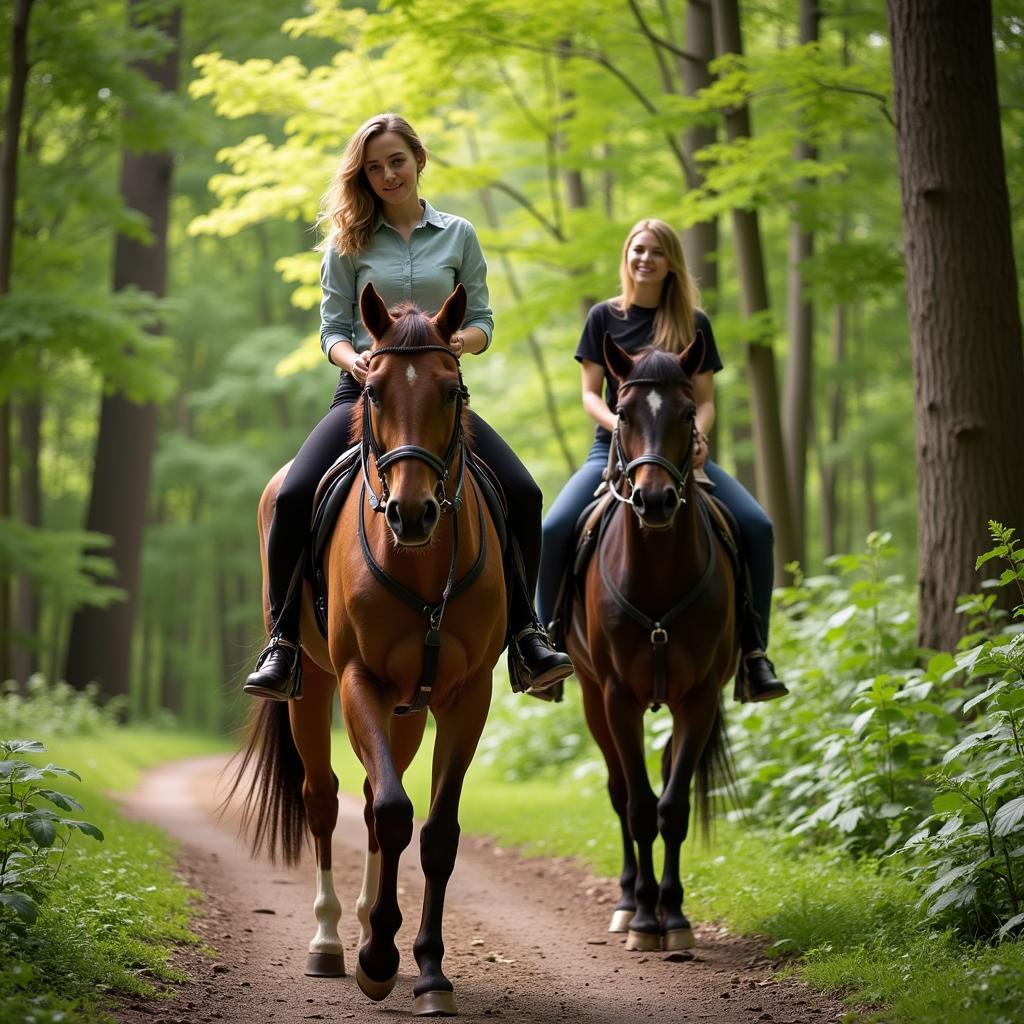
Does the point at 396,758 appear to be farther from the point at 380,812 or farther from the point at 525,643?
the point at 380,812

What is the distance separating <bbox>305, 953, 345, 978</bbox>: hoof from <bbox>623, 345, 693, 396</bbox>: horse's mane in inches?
129

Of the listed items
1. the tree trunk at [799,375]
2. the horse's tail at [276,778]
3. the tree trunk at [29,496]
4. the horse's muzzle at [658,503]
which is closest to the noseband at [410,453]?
the horse's muzzle at [658,503]

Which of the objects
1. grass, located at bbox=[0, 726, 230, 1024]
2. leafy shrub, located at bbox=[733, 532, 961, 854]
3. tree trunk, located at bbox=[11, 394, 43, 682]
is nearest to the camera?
grass, located at bbox=[0, 726, 230, 1024]

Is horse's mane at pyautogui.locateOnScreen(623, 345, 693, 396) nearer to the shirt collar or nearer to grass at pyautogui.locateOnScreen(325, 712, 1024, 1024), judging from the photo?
the shirt collar

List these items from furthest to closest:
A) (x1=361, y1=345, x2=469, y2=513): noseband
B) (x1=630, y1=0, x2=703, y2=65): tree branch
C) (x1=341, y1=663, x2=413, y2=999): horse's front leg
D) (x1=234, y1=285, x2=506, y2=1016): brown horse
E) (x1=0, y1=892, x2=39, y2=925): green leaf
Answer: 1. (x1=630, y1=0, x2=703, y2=65): tree branch
2. (x1=341, y1=663, x2=413, y2=999): horse's front leg
3. (x1=234, y1=285, x2=506, y2=1016): brown horse
4. (x1=361, y1=345, x2=469, y2=513): noseband
5. (x1=0, y1=892, x2=39, y2=925): green leaf

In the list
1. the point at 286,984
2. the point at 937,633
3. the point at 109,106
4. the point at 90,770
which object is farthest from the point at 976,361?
the point at 109,106

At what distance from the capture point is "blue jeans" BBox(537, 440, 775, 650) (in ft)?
24.9

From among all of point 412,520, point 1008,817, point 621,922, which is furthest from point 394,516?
point 621,922

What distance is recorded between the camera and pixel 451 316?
5070mm

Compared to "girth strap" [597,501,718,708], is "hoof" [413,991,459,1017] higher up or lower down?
lower down

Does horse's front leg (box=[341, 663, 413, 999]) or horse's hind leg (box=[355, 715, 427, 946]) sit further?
horse's hind leg (box=[355, 715, 427, 946])

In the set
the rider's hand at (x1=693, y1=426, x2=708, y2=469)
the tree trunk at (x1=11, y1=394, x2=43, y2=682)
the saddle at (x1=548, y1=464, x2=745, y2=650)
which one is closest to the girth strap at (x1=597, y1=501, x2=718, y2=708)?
the saddle at (x1=548, y1=464, x2=745, y2=650)

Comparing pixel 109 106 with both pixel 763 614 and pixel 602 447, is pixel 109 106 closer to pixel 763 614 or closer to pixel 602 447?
pixel 602 447

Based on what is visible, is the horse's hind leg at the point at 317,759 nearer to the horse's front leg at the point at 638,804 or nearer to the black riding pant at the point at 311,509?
the black riding pant at the point at 311,509
